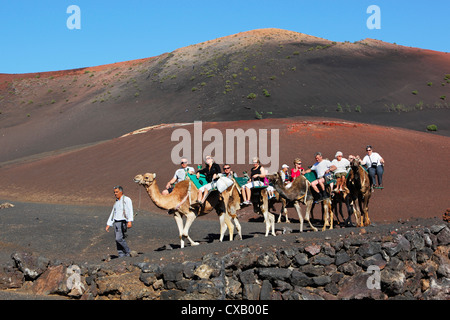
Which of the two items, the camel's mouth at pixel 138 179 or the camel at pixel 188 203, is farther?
the camel at pixel 188 203

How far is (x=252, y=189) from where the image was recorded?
1634 cm

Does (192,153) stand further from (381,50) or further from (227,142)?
(381,50)

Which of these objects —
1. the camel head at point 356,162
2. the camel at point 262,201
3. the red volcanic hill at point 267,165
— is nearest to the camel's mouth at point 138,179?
the camel at point 262,201

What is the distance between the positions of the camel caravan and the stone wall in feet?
10.4

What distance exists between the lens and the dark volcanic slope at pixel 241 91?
60.1 meters

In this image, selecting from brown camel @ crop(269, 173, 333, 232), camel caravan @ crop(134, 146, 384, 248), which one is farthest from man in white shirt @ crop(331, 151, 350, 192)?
brown camel @ crop(269, 173, 333, 232)

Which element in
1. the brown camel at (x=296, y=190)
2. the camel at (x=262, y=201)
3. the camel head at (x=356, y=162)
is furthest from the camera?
the brown camel at (x=296, y=190)

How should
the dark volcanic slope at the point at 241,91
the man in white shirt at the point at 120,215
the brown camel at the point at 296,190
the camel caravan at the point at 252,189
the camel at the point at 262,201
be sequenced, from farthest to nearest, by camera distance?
the dark volcanic slope at the point at 241,91 → the brown camel at the point at 296,190 → the camel at the point at 262,201 → the camel caravan at the point at 252,189 → the man in white shirt at the point at 120,215

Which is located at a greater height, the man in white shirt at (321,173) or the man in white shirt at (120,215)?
the man in white shirt at (321,173)

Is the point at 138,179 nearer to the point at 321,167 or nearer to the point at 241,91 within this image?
the point at 321,167

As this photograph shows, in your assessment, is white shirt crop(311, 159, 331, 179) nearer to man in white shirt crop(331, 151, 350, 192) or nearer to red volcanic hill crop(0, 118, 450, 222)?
man in white shirt crop(331, 151, 350, 192)

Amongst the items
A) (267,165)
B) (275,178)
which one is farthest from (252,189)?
(267,165)

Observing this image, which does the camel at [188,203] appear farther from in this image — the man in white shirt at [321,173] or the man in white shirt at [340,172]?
the man in white shirt at [340,172]

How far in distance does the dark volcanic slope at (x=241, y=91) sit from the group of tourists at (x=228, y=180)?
3584 cm
